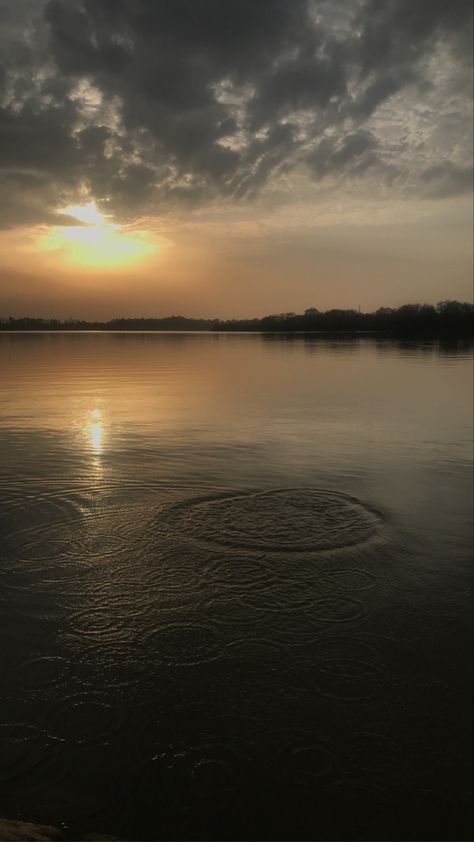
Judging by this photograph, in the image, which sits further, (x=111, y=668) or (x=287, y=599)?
(x=287, y=599)

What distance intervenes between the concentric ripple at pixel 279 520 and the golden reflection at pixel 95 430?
832 cm

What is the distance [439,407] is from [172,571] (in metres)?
26.5

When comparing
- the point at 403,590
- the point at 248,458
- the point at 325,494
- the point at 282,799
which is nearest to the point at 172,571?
the point at 403,590

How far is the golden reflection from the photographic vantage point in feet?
73.2

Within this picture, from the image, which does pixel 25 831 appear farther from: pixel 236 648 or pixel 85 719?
pixel 236 648

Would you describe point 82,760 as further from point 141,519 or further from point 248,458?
point 248,458

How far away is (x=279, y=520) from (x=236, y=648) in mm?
5328

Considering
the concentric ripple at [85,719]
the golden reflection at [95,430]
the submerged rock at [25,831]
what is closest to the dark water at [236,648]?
the concentric ripple at [85,719]

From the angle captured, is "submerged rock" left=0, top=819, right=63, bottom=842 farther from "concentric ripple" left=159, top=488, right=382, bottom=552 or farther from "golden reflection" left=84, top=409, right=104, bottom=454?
"golden reflection" left=84, top=409, right=104, bottom=454

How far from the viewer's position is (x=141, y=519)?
1341cm

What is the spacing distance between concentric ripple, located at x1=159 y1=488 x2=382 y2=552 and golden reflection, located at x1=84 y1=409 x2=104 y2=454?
27.3ft

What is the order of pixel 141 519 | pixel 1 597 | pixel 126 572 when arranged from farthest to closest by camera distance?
pixel 141 519
pixel 126 572
pixel 1 597

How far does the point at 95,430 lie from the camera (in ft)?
83.5

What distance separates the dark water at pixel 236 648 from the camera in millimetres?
5746
